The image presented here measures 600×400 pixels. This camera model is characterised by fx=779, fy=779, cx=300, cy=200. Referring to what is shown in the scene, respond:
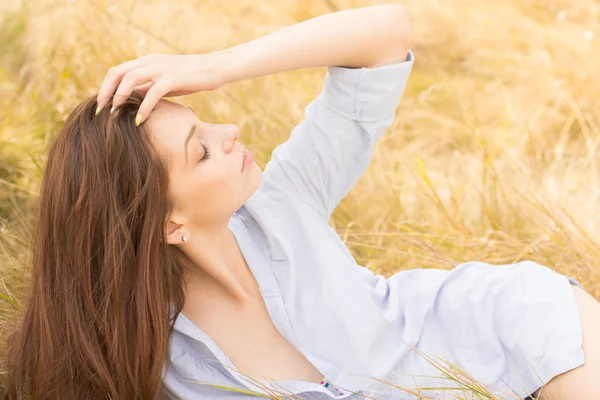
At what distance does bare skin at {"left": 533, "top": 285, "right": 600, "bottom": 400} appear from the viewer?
1.59m

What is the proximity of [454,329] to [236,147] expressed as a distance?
659 millimetres

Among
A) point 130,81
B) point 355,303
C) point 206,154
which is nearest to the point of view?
point 130,81

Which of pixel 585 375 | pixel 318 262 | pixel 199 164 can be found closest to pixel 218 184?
pixel 199 164

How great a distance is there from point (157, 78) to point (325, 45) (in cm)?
39

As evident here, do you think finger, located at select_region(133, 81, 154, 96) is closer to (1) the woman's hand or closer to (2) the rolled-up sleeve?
(1) the woman's hand

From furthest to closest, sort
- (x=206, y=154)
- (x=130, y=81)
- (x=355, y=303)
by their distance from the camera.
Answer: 1. (x=355, y=303)
2. (x=206, y=154)
3. (x=130, y=81)

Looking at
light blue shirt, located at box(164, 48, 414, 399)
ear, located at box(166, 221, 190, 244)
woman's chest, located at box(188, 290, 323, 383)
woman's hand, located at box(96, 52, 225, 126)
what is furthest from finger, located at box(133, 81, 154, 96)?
woman's chest, located at box(188, 290, 323, 383)

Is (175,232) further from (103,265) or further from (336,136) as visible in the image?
(336,136)

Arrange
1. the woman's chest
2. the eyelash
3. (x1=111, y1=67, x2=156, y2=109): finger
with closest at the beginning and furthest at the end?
(x1=111, y1=67, x2=156, y2=109): finger < the eyelash < the woman's chest

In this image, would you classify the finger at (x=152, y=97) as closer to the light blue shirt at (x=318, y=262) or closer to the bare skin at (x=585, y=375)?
the light blue shirt at (x=318, y=262)

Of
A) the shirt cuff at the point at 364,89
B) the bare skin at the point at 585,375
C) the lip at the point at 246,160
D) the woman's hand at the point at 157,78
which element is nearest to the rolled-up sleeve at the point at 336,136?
the shirt cuff at the point at 364,89

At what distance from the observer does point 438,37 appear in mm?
4559

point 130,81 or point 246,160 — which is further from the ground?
point 130,81

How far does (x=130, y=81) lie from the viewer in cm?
154
